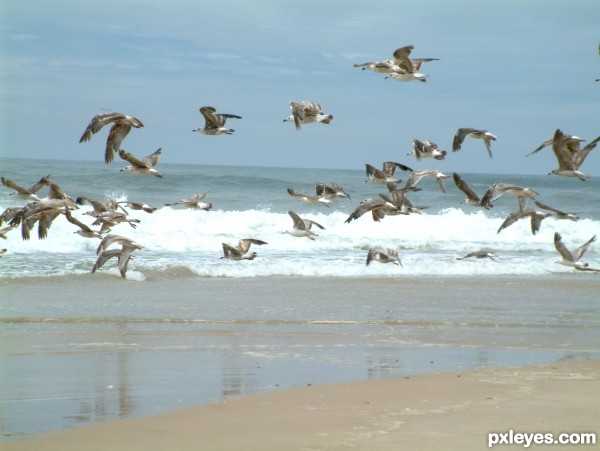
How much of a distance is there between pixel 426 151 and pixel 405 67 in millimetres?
1467

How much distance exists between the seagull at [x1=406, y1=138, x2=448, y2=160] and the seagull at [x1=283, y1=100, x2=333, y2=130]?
1.46 m

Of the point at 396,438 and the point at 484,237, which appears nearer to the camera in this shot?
the point at 396,438

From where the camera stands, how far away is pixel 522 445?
7.23 meters

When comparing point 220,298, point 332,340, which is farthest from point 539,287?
point 332,340

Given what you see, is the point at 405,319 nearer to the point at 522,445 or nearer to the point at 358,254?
the point at 522,445

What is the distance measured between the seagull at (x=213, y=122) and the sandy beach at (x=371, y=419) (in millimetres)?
5394

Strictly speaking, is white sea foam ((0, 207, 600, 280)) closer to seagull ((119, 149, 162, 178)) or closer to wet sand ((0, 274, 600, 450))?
wet sand ((0, 274, 600, 450))

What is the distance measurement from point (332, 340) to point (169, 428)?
15.1 feet

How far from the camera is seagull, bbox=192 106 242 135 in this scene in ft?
44.5

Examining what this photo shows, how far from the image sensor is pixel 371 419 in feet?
A: 26.0

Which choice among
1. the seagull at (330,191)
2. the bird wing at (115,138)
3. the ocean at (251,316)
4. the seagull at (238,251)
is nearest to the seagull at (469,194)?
the ocean at (251,316)

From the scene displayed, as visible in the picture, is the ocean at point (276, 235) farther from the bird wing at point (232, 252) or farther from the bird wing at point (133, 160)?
the bird wing at point (133, 160)

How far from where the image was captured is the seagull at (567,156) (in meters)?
12.0

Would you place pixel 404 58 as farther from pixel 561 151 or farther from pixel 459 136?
pixel 561 151
